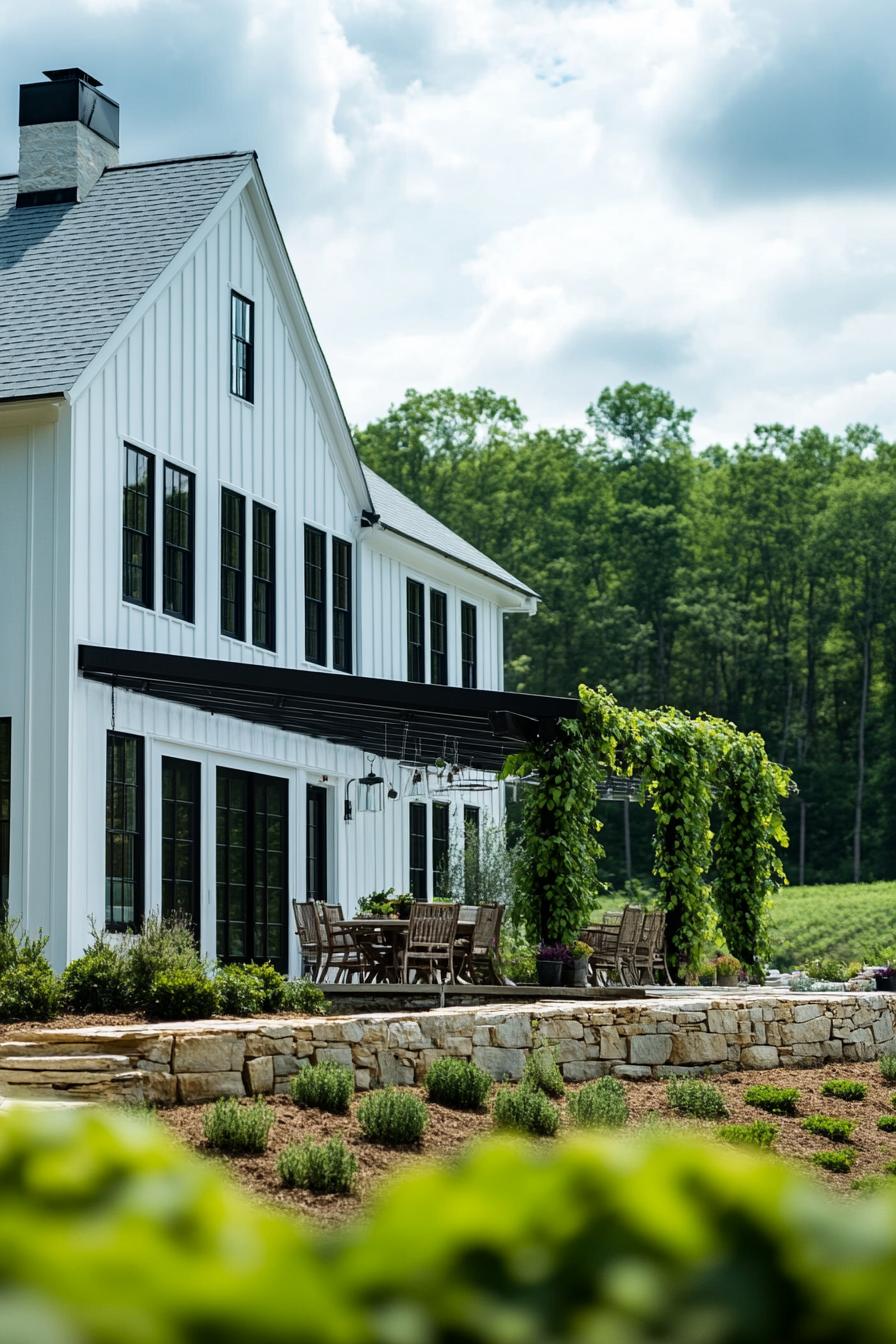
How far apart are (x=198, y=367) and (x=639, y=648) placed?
40.9 metres

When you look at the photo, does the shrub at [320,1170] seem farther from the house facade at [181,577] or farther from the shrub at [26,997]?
the house facade at [181,577]

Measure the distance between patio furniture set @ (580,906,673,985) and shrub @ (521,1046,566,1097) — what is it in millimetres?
5810

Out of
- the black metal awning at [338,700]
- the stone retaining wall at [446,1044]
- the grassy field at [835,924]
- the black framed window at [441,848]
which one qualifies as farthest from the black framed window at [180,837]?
the grassy field at [835,924]

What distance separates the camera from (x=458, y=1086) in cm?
948

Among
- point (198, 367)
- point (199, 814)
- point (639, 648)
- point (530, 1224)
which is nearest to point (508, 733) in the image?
point (199, 814)

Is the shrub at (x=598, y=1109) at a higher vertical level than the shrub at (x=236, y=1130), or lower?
lower

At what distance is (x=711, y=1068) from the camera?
11883mm

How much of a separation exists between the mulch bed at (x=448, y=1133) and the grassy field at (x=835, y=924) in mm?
19997

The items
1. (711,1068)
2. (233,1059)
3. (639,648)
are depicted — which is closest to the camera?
(233,1059)

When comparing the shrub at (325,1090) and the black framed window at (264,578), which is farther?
the black framed window at (264,578)

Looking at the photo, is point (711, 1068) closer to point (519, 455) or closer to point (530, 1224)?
point (530, 1224)

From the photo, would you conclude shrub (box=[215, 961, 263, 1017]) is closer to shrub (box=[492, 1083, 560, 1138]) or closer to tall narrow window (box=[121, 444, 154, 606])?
shrub (box=[492, 1083, 560, 1138])

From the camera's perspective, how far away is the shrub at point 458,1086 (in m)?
9.49

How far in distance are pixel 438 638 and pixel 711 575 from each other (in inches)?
1463
